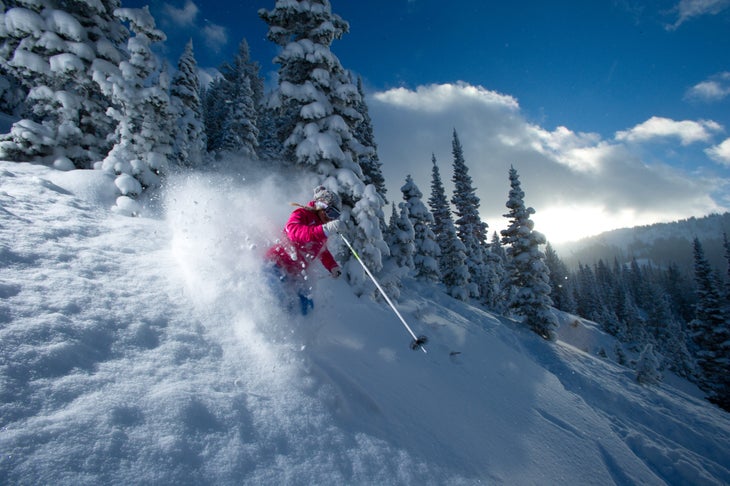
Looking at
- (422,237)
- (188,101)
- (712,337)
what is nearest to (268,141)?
(188,101)

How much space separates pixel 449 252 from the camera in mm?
30250

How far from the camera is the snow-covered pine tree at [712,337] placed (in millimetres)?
26719

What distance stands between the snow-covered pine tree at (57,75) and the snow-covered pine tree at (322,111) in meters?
7.58

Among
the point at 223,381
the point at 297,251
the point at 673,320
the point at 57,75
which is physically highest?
the point at 57,75

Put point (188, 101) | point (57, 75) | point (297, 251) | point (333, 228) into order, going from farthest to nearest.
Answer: point (188, 101) < point (57, 75) < point (297, 251) < point (333, 228)

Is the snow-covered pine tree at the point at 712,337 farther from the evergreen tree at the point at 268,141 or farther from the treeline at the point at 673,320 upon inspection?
the evergreen tree at the point at 268,141

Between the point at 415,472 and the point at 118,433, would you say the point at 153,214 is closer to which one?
the point at 118,433

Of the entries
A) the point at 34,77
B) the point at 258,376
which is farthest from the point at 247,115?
the point at 258,376

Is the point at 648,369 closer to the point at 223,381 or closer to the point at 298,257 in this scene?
the point at 298,257

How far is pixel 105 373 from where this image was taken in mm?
3283

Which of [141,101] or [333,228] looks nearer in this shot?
[333,228]

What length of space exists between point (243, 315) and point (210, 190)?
564 cm

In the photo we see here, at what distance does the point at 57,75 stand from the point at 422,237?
22.3 meters

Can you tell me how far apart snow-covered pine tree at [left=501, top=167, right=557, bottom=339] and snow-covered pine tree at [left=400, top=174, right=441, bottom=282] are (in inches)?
227
